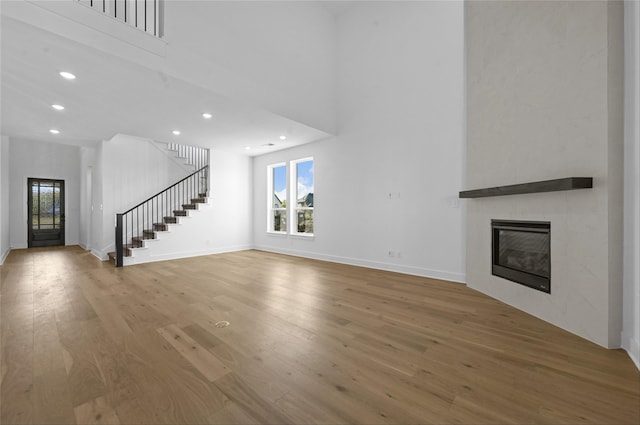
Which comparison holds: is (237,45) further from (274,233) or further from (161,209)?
(161,209)

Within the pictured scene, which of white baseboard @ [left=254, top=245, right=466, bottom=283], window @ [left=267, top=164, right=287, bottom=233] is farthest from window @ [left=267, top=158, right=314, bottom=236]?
white baseboard @ [left=254, top=245, right=466, bottom=283]

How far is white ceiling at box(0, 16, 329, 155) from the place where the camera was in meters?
2.82

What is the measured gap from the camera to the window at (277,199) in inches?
286

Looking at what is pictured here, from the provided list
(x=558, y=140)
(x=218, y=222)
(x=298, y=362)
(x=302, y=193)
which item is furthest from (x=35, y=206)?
(x=558, y=140)

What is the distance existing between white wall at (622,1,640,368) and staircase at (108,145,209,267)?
6.98 metres

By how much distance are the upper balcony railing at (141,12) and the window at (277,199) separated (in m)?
4.18

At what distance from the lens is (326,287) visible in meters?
3.78

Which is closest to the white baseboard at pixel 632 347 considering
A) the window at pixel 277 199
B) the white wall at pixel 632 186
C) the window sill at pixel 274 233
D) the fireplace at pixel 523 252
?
the white wall at pixel 632 186

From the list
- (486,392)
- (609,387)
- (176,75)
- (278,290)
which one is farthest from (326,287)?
(176,75)

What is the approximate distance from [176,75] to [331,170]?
3.25 meters

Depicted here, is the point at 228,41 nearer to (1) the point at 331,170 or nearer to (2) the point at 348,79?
(2) the point at 348,79

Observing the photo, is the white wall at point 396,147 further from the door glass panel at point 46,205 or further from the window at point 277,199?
the door glass panel at point 46,205

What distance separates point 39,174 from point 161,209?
5289 millimetres

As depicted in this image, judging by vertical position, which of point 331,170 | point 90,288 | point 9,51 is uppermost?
point 9,51
